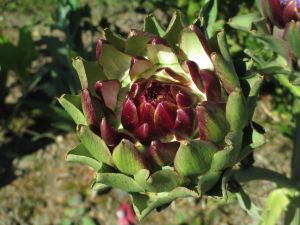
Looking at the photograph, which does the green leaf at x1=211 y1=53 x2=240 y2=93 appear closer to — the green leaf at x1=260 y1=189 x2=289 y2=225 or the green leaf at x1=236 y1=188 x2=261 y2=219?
the green leaf at x1=236 y1=188 x2=261 y2=219

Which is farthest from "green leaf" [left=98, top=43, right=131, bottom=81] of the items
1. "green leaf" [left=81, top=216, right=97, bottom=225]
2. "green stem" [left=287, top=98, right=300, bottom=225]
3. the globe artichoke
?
"green leaf" [left=81, top=216, right=97, bottom=225]

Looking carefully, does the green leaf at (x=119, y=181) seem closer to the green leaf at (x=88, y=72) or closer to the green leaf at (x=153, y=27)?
the green leaf at (x=88, y=72)

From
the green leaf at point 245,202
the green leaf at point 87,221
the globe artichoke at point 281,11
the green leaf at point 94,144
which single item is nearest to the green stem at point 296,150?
the green leaf at point 245,202

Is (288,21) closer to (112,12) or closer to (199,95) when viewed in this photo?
(199,95)

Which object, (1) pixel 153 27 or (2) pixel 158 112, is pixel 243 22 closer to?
(1) pixel 153 27

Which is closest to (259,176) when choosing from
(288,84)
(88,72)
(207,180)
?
(288,84)

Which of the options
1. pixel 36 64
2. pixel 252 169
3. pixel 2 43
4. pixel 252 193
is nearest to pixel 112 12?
pixel 36 64

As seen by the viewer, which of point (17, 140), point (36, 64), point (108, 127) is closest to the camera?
point (108, 127)
